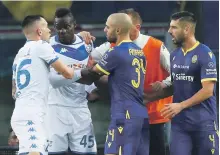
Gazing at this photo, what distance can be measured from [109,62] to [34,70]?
2.57 feet

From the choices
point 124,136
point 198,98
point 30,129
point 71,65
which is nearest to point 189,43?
point 198,98

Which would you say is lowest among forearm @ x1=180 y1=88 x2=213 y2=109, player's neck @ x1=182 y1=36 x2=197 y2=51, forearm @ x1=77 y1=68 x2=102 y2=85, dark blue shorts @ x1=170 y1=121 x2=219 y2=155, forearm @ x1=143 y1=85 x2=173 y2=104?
dark blue shorts @ x1=170 y1=121 x2=219 y2=155

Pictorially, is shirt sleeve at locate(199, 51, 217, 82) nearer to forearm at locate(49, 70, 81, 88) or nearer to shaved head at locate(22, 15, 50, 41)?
forearm at locate(49, 70, 81, 88)

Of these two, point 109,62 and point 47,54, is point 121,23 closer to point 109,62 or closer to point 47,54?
point 109,62

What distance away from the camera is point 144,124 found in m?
6.97

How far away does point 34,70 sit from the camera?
702cm

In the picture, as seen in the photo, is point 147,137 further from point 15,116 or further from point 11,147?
point 11,147

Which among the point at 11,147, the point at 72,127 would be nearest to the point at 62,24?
the point at 72,127

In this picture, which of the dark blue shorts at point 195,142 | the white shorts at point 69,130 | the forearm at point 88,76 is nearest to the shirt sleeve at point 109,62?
the forearm at point 88,76

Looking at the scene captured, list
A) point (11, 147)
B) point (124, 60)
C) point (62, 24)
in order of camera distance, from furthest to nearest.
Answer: point (11, 147), point (62, 24), point (124, 60)

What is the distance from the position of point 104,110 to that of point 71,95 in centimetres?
179

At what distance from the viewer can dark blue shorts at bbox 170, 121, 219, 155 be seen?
696 cm

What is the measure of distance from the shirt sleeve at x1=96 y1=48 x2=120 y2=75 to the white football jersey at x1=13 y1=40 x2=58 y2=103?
523mm

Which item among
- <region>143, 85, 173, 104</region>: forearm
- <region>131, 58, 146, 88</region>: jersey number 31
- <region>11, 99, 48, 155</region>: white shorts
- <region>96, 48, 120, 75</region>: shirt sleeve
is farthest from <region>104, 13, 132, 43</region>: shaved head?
<region>11, 99, 48, 155</region>: white shorts
